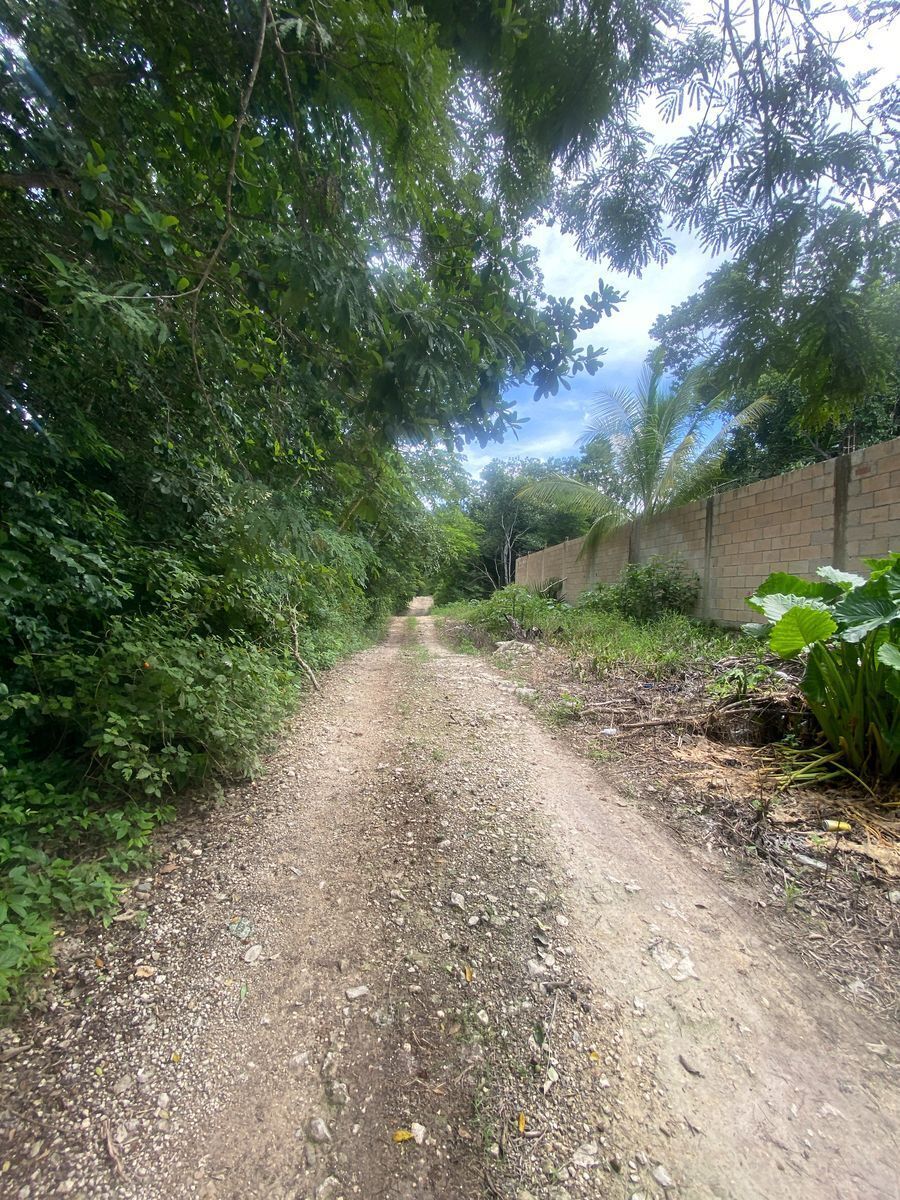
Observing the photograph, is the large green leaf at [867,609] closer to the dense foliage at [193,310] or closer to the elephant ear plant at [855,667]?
the elephant ear plant at [855,667]

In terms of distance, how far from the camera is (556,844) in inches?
85.0

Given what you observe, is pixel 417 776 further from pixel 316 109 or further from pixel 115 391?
pixel 316 109

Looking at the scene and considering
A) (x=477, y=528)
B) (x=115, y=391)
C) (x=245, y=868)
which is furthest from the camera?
(x=477, y=528)

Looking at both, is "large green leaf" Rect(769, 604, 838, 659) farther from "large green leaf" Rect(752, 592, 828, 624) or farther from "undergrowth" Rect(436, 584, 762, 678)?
"undergrowth" Rect(436, 584, 762, 678)

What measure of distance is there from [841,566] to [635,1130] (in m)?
5.08

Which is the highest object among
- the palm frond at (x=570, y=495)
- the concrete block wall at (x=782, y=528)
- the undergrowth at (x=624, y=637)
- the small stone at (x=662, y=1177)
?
the palm frond at (x=570, y=495)

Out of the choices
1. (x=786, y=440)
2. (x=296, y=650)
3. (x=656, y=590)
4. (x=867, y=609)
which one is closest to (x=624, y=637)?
(x=656, y=590)

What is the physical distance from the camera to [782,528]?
5105 mm

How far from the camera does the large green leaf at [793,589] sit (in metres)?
2.73

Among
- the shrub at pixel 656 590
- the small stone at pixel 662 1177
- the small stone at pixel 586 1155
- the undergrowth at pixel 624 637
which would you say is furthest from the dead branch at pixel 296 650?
the shrub at pixel 656 590

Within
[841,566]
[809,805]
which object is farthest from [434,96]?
[841,566]

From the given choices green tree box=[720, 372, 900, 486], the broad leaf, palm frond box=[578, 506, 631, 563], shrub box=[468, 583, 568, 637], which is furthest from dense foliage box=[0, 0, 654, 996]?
green tree box=[720, 372, 900, 486]

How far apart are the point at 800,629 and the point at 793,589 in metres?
0.56

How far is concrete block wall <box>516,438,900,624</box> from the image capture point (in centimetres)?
406
